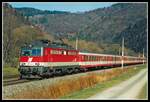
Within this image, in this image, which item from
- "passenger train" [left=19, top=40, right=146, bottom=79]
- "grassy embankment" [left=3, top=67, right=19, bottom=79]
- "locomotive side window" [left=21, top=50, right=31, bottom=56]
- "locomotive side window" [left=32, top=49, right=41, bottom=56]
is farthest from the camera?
"grassy embankment" [left=3, top=67, right=19, bottom=79]

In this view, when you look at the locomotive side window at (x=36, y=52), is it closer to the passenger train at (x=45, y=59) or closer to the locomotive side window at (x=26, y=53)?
the passenger train at (x=45, y=59)

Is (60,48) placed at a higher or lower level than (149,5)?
lower

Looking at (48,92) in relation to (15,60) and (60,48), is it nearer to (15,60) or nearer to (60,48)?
(60,48)

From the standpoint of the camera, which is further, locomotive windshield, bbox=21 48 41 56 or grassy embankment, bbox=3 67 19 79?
grassy embankment, bbox=3 67 19 79

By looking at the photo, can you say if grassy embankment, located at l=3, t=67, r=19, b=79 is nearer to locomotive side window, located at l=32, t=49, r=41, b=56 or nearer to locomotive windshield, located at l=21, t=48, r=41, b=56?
locomotive windshield, located at l=21, t=48, r=41, b=56

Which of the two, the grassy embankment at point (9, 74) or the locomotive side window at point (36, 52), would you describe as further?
the grassy embankment at point (9, 74)

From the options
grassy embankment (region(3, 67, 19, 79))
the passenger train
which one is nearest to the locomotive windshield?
the passenger train

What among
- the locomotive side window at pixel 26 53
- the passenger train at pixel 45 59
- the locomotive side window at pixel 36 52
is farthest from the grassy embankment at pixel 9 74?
the locomotive side window at pixel 36 52

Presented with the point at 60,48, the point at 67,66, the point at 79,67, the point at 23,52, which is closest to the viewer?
the point at 23,52

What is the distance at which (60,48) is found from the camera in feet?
137

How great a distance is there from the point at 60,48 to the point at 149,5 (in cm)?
1746

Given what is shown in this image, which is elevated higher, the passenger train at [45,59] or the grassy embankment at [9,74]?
the passenger train at [45,59]

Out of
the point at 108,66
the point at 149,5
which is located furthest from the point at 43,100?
the point at 108,66

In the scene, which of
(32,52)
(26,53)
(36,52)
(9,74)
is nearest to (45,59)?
(36,52)
